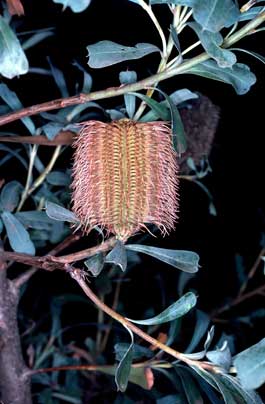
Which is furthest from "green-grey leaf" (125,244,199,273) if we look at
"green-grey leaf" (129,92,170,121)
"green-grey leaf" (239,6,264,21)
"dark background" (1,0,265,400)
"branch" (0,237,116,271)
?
"dark background" (1,0,265,400)

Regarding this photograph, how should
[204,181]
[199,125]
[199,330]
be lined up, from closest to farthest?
[199,330] → [199,125] → [204,181]

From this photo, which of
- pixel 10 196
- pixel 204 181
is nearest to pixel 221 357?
pixel 10 196

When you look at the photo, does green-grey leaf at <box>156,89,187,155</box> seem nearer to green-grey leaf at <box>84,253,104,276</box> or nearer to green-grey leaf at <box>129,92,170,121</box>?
green-grey leaf at <box>129,92,170,121</box>

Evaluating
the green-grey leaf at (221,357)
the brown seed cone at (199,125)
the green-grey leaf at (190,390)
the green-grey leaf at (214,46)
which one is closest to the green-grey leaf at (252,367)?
the green-grey leaf at (221,357)

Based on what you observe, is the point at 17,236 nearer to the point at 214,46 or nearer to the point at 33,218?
the point at 33,218

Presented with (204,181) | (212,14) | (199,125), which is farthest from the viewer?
(204,181)

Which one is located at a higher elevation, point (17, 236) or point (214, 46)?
point (214, 46)

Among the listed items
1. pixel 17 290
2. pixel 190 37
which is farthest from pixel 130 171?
pixel 190 37
